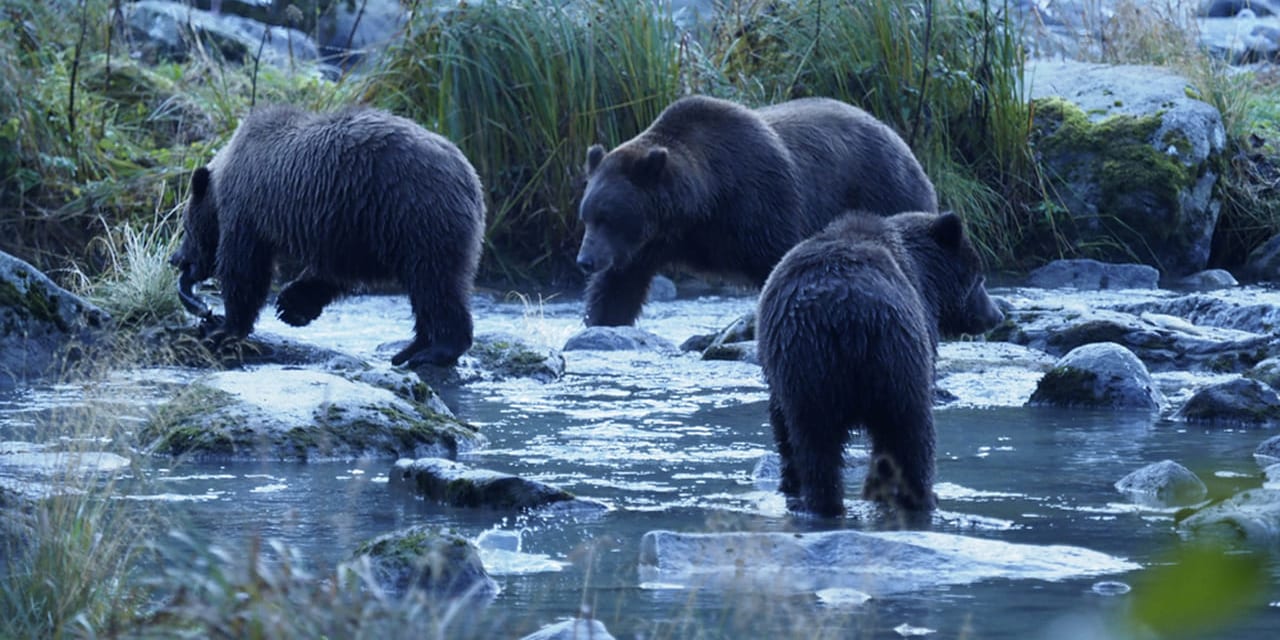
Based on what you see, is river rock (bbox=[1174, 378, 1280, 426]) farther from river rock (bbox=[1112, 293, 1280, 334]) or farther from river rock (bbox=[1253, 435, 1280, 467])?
river rock (bbox=[1112, 293, 1280, 334])

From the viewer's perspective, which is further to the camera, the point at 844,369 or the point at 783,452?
the point at 783,452

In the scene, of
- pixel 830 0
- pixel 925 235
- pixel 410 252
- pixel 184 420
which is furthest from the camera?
pixel 830 0

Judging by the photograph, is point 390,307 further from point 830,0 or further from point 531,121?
point 830,0

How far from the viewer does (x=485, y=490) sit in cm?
569

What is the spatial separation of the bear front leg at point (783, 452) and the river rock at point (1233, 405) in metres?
2.65

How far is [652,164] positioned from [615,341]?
1.27 meters

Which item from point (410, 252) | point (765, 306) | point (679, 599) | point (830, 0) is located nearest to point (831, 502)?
point (765, 306)

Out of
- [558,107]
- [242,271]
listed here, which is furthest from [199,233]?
[558,107]

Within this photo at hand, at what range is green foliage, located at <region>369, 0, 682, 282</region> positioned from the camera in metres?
13.3

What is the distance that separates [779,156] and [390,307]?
4.07m

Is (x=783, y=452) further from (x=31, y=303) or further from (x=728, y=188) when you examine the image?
(x=31, y=303)

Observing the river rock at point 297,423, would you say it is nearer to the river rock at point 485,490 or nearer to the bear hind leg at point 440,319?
the river rock at point 485,490

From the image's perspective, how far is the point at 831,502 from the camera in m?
5.41

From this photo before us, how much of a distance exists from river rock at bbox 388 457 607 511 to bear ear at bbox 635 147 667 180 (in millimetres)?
4027
